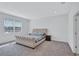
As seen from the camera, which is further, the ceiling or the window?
the window

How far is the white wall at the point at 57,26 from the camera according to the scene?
598cm

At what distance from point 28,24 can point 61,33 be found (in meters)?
4.38

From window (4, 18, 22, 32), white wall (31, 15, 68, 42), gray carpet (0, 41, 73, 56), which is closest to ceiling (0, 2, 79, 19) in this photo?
white wall (31, 15, 68, 42)

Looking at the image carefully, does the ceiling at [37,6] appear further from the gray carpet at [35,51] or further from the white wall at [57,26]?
the gray carpet at [35,51]

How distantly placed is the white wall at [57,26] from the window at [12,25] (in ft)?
7.75

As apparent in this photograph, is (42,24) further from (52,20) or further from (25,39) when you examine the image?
(25,39)

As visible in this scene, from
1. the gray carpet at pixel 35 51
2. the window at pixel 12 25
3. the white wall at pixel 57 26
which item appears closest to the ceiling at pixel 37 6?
the white wall at pixel 57 26

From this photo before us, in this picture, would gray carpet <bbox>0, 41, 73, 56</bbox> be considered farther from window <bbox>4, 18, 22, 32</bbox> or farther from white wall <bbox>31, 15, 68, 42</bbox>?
window <bbox>4, 18, 22, 32</bbox>

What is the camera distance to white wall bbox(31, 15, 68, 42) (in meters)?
5.98

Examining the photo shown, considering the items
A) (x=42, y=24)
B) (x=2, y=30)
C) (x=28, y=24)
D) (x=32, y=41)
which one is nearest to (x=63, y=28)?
(x=42, y=24)

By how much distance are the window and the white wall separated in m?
2.36

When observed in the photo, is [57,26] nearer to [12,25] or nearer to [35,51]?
[35,51]

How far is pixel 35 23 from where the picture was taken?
26.3 feet

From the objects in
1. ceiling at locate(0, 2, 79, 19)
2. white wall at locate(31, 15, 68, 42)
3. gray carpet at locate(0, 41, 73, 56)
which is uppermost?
ceiling at locate(0, 2, 79, 19)
